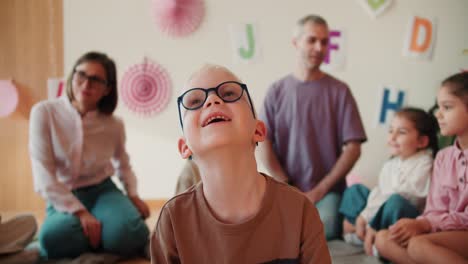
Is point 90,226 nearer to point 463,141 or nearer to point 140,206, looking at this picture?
point 140,206

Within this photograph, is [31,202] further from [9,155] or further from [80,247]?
[80,247]

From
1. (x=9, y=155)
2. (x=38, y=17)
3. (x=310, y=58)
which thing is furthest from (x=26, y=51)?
(x=310, y=58)

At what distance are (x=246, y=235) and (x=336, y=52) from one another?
177 centimetres

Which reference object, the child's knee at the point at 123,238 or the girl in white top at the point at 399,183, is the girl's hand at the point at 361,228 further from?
the child's knee at the point at 123,238

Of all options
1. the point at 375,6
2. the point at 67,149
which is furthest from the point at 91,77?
the point at 375,6

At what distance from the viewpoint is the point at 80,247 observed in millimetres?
1538

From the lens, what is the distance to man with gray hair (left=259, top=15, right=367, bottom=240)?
5.45 feet

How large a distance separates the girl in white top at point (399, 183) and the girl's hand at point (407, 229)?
5.5 inches

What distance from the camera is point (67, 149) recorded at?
5.33 ft

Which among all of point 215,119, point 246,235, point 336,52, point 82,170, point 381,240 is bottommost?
point 381,240

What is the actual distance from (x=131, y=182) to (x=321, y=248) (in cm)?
124

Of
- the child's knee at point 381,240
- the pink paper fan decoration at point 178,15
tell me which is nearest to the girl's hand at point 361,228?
the child's knee at point 381,240

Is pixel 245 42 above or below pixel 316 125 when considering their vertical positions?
above

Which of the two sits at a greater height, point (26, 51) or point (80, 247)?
point (26, 51)
